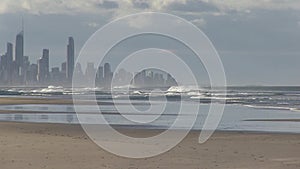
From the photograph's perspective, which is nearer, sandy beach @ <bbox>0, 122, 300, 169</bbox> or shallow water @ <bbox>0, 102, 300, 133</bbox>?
sandy beach @ <bbox>0, 122, 300, 169</bbox>

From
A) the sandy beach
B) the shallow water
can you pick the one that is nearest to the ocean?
the shallow water

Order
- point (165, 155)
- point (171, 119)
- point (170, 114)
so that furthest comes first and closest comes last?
point (170, 114), point (171, 119), point (165, 155)

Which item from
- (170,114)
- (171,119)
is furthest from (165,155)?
(170,114)

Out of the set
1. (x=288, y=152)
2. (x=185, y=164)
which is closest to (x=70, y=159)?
(x=185, y=164)

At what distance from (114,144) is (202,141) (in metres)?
3.86

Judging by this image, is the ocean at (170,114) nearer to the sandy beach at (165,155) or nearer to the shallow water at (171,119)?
the shallow water at (171,119)

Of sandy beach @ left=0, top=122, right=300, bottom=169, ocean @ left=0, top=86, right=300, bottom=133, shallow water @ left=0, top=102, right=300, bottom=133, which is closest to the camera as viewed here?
sandy beach @ left=0, top=122, right=300, bottom=169

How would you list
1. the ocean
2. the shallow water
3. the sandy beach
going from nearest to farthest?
1. the sandy beach
2. the shallow water
3. the ocean

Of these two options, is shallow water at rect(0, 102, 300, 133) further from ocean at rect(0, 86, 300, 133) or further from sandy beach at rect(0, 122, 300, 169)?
sandy beach at rect(0, 122, 300, 169)

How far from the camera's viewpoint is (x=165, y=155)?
1673cm

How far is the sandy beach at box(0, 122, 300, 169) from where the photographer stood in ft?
48.6

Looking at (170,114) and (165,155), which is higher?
(170,114)

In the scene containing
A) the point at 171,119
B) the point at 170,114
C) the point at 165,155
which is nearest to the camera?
the point at 165,155

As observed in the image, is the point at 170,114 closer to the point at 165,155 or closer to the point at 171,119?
the point at 171,119
